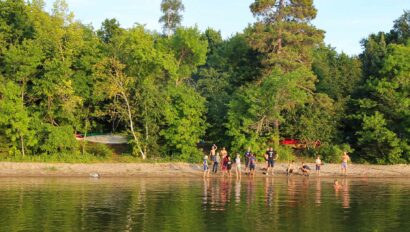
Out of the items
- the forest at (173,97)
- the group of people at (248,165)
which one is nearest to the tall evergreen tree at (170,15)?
the forest at (173,97)

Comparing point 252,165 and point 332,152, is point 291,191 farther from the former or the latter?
point 332,152

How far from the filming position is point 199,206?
23.9m

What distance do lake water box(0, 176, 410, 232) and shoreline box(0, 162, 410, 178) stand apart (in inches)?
189

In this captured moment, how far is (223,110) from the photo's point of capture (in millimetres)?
51594

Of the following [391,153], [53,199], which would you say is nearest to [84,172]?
[53,199]

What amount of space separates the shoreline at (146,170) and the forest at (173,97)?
2598 millimetres

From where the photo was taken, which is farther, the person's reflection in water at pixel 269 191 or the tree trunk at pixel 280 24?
the tree trunk at pixel 280 24

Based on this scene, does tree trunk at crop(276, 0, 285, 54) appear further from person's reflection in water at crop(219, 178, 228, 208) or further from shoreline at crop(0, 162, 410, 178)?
person's reflection in water at crop(219, 178, 228, 208)

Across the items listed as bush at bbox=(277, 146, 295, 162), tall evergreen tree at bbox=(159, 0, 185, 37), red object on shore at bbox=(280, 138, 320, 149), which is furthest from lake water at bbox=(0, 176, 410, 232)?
tall evergreen tree at bbox=(159, 0, 185, 37)

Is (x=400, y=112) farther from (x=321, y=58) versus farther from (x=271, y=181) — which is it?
(x=271, y=181)

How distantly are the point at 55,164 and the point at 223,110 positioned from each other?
15807 mm

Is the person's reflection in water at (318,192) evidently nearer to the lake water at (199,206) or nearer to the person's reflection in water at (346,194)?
the lake water at (199,206)

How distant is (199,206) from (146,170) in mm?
20439

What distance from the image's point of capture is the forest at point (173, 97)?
47.8 metres
